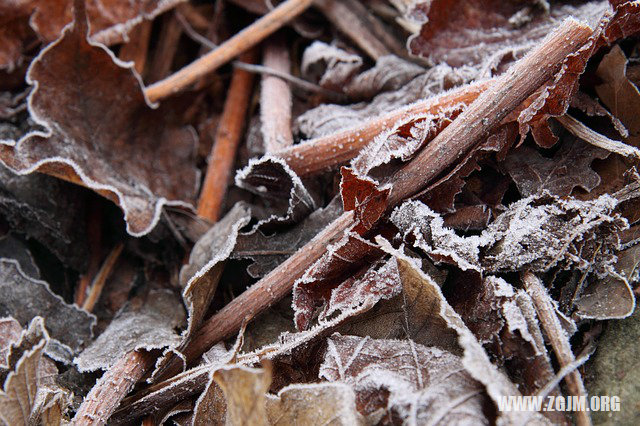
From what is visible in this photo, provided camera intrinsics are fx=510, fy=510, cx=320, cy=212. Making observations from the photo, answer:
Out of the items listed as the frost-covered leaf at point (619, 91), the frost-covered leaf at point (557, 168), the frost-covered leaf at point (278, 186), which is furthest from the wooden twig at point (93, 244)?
the frost-covered leaf at point (619, 91)

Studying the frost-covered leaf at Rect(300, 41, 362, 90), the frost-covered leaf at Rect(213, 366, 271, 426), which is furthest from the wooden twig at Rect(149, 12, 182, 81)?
the frost-covered leaf at Rect(213, 366, 271, 426)

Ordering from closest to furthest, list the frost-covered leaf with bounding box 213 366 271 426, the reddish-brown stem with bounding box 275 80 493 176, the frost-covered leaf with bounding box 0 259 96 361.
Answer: the frost-covered leaf with bounding box 213 366 271 426 < the reddish-brown stem with bounding box 275 80 493 176 < the frost-covered leaf with bounding box 0 259 96 361

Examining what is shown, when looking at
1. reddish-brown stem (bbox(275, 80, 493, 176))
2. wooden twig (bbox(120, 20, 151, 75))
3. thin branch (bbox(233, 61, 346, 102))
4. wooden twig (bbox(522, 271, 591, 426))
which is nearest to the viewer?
wooden twig (bbox(522, 271, 591, 426))

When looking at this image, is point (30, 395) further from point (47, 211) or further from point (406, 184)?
point (406, 184)

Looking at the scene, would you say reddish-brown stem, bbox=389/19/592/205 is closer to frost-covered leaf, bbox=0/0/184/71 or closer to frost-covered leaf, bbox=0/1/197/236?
frost-covered leaf, bbox=0/1/197/236

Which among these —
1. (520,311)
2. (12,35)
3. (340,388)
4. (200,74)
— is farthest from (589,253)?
(12,35)

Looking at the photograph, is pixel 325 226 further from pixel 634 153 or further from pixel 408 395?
pixel 634 153
